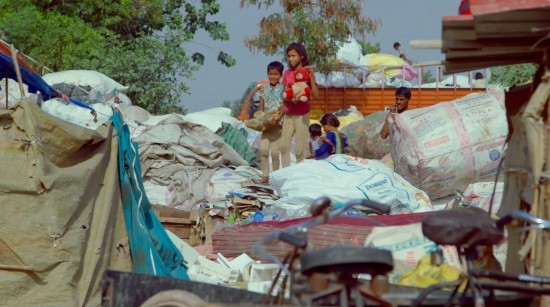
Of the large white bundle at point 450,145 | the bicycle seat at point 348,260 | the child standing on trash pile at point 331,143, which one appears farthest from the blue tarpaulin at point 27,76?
the bicycle seat at point 348,260

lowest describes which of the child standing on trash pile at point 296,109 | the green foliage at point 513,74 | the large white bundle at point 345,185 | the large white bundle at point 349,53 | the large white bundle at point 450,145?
the large white bundle at point 345,185

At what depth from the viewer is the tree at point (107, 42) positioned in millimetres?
19797

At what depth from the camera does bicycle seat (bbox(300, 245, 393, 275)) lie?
A: 12.7ft

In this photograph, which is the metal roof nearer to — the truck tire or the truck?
the truck tire

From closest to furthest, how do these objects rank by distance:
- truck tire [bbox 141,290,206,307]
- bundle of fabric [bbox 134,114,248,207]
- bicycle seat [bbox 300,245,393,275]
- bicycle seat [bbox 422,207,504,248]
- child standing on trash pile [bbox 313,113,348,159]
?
bicycle seat [bbox 300,245,393,275], bicycle seat [bbox 422,207,504,248], truck tire [bbox 141,290,206,307], bundle of fabric [bbox 134,114,248,207], child standing on trash pile [bbox 313,113,348,159]

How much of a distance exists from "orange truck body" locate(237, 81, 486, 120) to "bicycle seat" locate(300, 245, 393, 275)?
16.7 meters

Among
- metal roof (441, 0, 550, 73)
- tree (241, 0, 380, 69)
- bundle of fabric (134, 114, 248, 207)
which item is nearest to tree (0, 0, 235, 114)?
tree (241, 0, 380, 69)

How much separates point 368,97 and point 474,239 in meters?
17.1

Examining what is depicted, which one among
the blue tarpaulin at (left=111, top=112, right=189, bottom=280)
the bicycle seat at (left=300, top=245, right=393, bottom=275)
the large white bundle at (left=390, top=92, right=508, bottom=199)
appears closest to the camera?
the bicycle seat at (left=300, top=245, right=393, bottom=275)

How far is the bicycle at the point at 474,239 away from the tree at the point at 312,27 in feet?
50.7

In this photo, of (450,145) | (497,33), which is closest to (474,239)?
(497,33)

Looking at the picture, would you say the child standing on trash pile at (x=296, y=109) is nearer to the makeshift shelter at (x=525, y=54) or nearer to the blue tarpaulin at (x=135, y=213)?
the blue tarpaulin at (x=135, y=213)

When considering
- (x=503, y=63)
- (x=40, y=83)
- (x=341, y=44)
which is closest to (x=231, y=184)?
(x=40, y=83)

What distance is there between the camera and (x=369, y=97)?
69.8ft
